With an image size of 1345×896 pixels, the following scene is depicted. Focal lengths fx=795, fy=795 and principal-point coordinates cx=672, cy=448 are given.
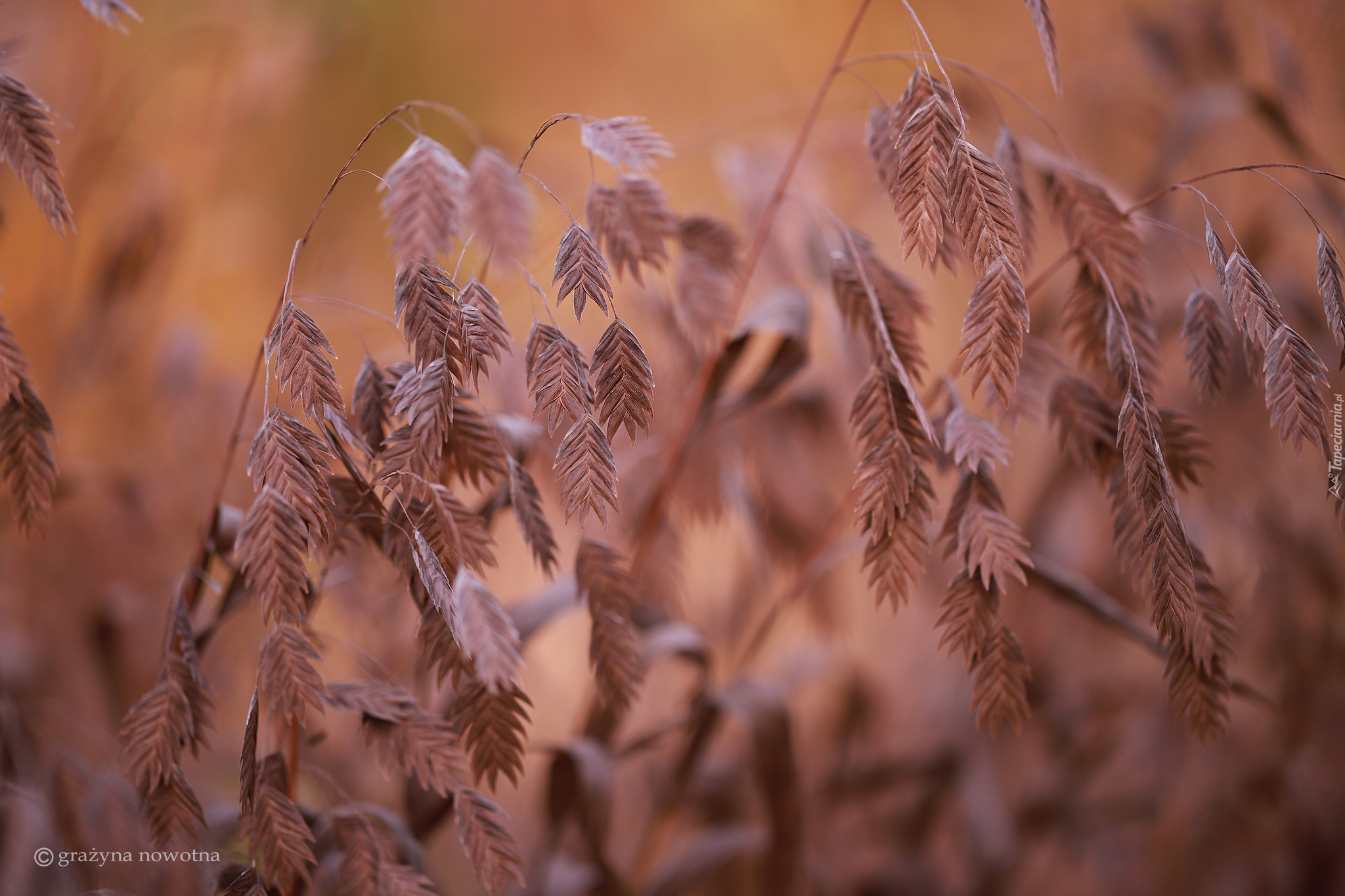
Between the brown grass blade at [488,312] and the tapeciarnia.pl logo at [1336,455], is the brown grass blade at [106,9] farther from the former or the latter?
the tapeciarnia.pl logo at [1336,455]

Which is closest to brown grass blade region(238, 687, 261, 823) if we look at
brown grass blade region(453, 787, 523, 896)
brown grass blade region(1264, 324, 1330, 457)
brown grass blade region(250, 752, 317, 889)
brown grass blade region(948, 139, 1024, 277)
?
brown grass blade region(250, 752, 317, 889)

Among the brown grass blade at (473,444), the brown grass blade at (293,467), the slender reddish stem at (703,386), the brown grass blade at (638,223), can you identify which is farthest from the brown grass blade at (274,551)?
the slender reddish stem at (703,386)

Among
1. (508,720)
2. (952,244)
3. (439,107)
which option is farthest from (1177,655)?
(439,107)

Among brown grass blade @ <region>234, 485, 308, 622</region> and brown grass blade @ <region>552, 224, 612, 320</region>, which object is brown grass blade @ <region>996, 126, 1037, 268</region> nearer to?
brown grass blade @ <region>552, 224, 612, 320</region>

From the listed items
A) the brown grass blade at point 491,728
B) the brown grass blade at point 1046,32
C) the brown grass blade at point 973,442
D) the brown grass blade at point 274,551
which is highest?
the brown grass blade at point 1046,32

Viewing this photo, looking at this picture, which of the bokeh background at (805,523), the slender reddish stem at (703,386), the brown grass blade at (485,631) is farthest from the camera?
the bokeh background at (805,523)

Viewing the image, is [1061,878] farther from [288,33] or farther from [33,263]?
[33,263]
